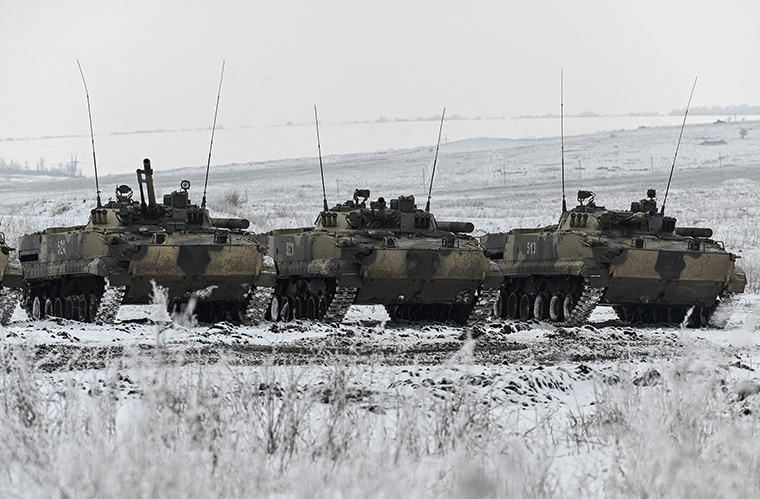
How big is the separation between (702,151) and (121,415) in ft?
291

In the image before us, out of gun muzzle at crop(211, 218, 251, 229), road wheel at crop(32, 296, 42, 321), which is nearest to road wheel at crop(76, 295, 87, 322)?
road wheel at crop(32, 296, 42, 321)

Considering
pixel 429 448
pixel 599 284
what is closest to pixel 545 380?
pixel 429 448

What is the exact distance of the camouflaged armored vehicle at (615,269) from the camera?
20844 millimetres

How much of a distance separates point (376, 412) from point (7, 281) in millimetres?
13222

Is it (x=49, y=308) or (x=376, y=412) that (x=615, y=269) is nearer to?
(x=49, y=308)

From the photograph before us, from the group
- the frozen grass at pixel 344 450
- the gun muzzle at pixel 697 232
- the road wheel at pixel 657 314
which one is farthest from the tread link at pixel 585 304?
the frozen grass at pixel 344 450

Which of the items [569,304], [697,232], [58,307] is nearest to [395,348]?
[569,304]

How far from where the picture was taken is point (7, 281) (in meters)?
20.6

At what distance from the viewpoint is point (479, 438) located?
7902 mm

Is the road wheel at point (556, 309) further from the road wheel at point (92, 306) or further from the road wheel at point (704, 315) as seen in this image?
the road wheel at point (92, 306)

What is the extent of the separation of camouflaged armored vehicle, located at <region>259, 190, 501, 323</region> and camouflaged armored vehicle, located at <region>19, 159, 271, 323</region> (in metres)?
1.00

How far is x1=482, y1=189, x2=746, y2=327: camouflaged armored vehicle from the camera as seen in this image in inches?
821

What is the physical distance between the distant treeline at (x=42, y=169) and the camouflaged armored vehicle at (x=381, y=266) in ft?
276

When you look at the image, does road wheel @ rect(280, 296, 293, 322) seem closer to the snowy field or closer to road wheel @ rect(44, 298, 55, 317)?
the snowy field
